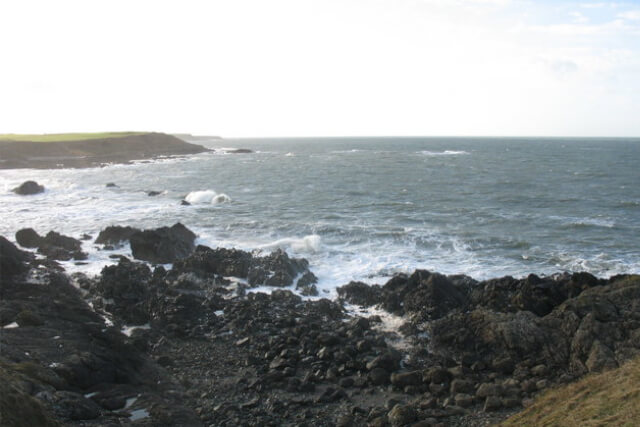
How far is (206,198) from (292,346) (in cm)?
3563

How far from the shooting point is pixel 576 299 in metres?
18.0

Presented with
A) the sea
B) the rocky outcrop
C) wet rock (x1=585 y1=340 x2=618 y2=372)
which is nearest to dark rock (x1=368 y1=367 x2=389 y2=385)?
wet rock (x1=585 y1=340 x2=618 y2=372)

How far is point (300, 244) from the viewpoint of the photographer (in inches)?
1255

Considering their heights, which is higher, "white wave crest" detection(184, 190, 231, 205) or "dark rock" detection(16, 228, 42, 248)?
"white wave crest" detection(184, 190, 231, 205)

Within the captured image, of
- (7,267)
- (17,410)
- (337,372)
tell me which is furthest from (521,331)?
(7,267)

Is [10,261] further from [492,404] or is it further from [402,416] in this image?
Answer: [492,404]

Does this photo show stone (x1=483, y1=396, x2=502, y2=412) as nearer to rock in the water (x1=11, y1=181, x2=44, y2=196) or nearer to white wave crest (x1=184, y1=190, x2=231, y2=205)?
white wave crest (x1=184, y1=190, x2=231, y2=205)

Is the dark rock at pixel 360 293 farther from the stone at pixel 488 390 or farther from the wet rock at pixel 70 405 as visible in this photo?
the wet rock at pixel 70 405

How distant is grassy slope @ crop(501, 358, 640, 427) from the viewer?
10.3 metres

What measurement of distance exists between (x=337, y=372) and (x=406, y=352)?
3020 millimetres

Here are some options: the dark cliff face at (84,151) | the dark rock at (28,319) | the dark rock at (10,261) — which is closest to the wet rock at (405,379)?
the dark rock at (28,319)

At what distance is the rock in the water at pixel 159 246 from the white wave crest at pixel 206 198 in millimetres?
17833

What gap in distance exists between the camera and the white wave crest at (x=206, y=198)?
49.7 metres

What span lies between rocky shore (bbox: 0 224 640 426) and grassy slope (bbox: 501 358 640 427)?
1.05 meters
